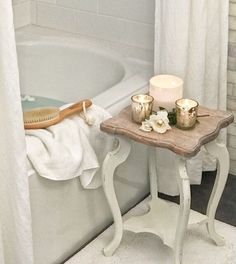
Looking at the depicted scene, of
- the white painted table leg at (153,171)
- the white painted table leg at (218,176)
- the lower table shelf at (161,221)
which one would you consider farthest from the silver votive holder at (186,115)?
the lower table shelf at (161,221)

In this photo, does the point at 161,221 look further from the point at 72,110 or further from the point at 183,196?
the point at 72,110

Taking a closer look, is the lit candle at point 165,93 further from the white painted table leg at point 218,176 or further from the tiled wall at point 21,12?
the tiled wall at point 21,12

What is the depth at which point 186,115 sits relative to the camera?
2.04m

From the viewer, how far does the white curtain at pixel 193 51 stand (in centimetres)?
233

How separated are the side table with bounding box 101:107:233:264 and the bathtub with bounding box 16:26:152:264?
0.40 feet

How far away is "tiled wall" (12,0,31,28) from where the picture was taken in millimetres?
2966

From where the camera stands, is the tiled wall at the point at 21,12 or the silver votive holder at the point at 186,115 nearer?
the silver votive holder at the point at 186,115

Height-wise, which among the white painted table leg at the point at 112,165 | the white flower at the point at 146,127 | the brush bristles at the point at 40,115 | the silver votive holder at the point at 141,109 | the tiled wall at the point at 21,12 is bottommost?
the white painted table leg at the point at 112,165

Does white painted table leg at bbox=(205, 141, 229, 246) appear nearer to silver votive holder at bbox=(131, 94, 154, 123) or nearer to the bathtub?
silver votive holder at bbox=(131, 94, 154, 123)

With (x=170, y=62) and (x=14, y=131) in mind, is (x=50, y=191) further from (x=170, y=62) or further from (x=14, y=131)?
(x=170, y=62)

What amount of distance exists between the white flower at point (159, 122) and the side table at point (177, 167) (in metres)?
0.02

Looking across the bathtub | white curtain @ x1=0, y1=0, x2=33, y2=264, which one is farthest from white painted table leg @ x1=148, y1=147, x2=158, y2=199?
white curtain @ x1=0, y1=0, x2=33, y2=264

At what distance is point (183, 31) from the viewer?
232 cm

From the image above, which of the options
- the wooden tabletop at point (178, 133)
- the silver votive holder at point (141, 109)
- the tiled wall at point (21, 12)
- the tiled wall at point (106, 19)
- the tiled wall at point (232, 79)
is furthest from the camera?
the tiled wall at point (21, 12)
